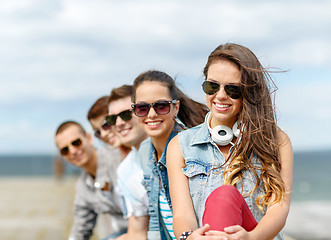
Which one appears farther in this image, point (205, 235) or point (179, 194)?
point (179, 194)

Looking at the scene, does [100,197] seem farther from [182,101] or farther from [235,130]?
[235,130]

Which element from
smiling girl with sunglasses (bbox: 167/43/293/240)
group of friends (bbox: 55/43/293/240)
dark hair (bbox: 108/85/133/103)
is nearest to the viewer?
group of friends (bbox: 55/43/293/240)

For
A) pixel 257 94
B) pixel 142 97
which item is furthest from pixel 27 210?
pixel 257 94

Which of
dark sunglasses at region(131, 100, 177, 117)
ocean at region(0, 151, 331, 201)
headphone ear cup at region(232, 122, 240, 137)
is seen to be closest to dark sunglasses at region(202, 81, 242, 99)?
headphone ear cup at region(232, 122, 240, 137)

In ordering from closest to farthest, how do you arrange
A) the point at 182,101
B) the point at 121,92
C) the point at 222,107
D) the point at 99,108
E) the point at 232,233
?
the point at 232,233 → the point at 222,107 → the point at 182,101 → the point at 121,92 → the point at 99,108

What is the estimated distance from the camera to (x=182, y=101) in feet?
12.3

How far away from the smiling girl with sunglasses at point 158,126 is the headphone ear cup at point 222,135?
1.87 ft

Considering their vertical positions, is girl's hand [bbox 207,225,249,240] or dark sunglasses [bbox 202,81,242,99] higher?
dark sunglasses [bbox 202,81,242,99]

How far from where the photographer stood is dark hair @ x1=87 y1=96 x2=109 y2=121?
5219mm

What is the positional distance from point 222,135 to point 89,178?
2.56 m

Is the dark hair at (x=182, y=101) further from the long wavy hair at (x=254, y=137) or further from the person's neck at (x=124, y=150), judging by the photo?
the person's neck at (x=124, y=150)

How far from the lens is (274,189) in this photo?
2.84 meters

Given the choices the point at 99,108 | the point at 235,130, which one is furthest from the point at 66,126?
the point at 235,130

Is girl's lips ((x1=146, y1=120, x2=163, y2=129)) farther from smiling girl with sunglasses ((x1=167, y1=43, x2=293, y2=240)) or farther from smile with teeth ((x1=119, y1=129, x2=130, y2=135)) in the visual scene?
smile with teeth ((x1=119, y1=129, x2=130, y2=135))
